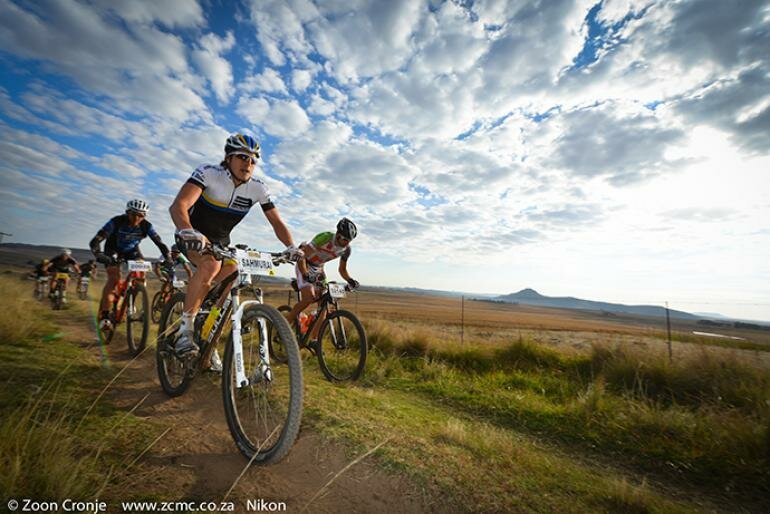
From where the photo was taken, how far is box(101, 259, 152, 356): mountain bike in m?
5.13

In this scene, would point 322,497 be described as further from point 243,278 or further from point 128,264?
point 128,264

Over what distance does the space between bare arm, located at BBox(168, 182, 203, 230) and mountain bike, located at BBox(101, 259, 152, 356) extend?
9.56 ft

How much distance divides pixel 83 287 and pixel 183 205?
1070 cm

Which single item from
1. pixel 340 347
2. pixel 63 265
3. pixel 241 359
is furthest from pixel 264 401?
pixel 63 265

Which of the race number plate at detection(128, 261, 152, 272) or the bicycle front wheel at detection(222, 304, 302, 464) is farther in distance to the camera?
the race number plate at detection(128, 261, 152, 272)

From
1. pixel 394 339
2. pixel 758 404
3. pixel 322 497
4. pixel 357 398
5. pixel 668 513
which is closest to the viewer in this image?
pixel 322 497

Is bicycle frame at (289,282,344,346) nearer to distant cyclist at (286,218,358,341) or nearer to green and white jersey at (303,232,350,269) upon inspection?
distant cyclist at (286,218,358,341)

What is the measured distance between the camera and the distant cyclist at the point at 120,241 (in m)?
5.68

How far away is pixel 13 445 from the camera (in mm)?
1925

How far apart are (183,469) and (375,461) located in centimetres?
138

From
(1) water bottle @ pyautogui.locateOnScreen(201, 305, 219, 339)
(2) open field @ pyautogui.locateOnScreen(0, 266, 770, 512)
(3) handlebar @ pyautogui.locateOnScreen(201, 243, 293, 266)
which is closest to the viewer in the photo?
(2) open field @ pyautogui.locateOnScreen(0, 266, 770, 512)

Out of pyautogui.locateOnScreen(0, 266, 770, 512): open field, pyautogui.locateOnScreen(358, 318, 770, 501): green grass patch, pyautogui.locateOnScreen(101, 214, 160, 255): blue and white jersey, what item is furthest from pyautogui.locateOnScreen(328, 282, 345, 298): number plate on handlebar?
pyautogui.locateOnScreen(101, 214, 160, 255): blue and white jersey


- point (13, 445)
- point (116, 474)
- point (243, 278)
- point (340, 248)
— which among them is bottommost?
point (116, 474)

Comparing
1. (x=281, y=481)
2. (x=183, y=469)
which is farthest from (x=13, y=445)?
(x=281, y=481)
